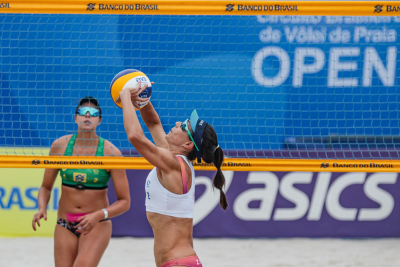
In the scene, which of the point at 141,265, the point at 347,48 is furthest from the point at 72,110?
the point at 347,48

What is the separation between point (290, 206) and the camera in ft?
21.1

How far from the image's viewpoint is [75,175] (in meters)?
3.64

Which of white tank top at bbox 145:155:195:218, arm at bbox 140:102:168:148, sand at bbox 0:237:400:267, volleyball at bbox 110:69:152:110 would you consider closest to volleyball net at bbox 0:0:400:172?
sand at bbox 0:237:400:267

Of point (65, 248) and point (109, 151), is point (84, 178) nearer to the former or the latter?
point (109, 151)

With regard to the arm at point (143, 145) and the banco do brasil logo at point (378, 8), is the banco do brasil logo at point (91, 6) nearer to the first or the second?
the arm at point (143, 145)

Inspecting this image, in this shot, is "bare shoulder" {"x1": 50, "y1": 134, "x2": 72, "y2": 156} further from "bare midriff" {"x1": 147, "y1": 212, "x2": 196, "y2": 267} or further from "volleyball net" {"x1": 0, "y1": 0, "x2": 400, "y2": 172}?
"volleyball net" {"x1": 0, "y1": 0, "x2": 400, "y2": 172}

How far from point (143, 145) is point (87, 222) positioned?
104cm

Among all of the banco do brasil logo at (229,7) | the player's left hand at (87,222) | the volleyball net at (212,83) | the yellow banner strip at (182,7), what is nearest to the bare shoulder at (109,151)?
the player's left hand at (87,222)

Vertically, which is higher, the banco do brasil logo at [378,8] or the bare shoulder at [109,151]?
the banco do brasil logo at [378,8]

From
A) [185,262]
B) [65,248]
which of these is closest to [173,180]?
[185,262]

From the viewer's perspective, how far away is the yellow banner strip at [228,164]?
3.55 metres

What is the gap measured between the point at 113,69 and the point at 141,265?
2818 millimetres

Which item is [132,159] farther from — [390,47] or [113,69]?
[390,47]

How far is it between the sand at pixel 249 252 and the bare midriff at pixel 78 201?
213cm
